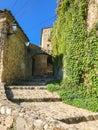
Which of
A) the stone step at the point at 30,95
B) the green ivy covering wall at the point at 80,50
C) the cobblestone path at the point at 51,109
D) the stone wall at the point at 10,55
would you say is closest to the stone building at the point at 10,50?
the stone wall at the point at 10,55

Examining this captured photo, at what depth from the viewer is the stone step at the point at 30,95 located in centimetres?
888

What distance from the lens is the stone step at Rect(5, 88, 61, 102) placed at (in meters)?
8.88

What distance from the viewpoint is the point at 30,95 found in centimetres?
953

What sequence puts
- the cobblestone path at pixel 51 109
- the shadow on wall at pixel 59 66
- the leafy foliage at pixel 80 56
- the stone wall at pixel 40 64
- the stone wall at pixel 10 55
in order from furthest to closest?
the stone wall at pixel 40 64, the shadow on wall at pixel 59 66, the stone wall at pixel 10 55, the leafy foliage at pixel 80 56, the cobblestone path at pixel 51 109

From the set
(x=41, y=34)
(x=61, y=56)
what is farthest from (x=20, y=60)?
(x=41, y=34)

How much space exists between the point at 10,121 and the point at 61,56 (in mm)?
7498

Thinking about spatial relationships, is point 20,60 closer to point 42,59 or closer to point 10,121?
point 42,59

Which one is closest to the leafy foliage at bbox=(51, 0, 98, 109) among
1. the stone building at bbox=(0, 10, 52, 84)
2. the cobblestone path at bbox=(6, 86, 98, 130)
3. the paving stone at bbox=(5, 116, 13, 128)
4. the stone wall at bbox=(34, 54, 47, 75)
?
the cobblestone path at bbox=(6, 86, 98, 130)

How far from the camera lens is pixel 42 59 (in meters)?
21.1

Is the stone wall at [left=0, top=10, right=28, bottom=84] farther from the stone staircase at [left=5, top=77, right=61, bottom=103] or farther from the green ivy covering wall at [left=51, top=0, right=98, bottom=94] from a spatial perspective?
the green ivy covering wall at [left=51, top=0, right=98, bottom=94]

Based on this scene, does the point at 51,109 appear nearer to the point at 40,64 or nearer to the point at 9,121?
the point at 9,121

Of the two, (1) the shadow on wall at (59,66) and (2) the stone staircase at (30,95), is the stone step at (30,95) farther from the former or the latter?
(1) the shadow on wall at (59,66)

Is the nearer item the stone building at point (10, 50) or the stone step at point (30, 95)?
the stone step at point (30, 95)

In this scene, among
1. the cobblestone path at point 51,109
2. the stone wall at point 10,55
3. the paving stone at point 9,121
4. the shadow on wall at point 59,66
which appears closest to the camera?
the paving stone at point 9,121
